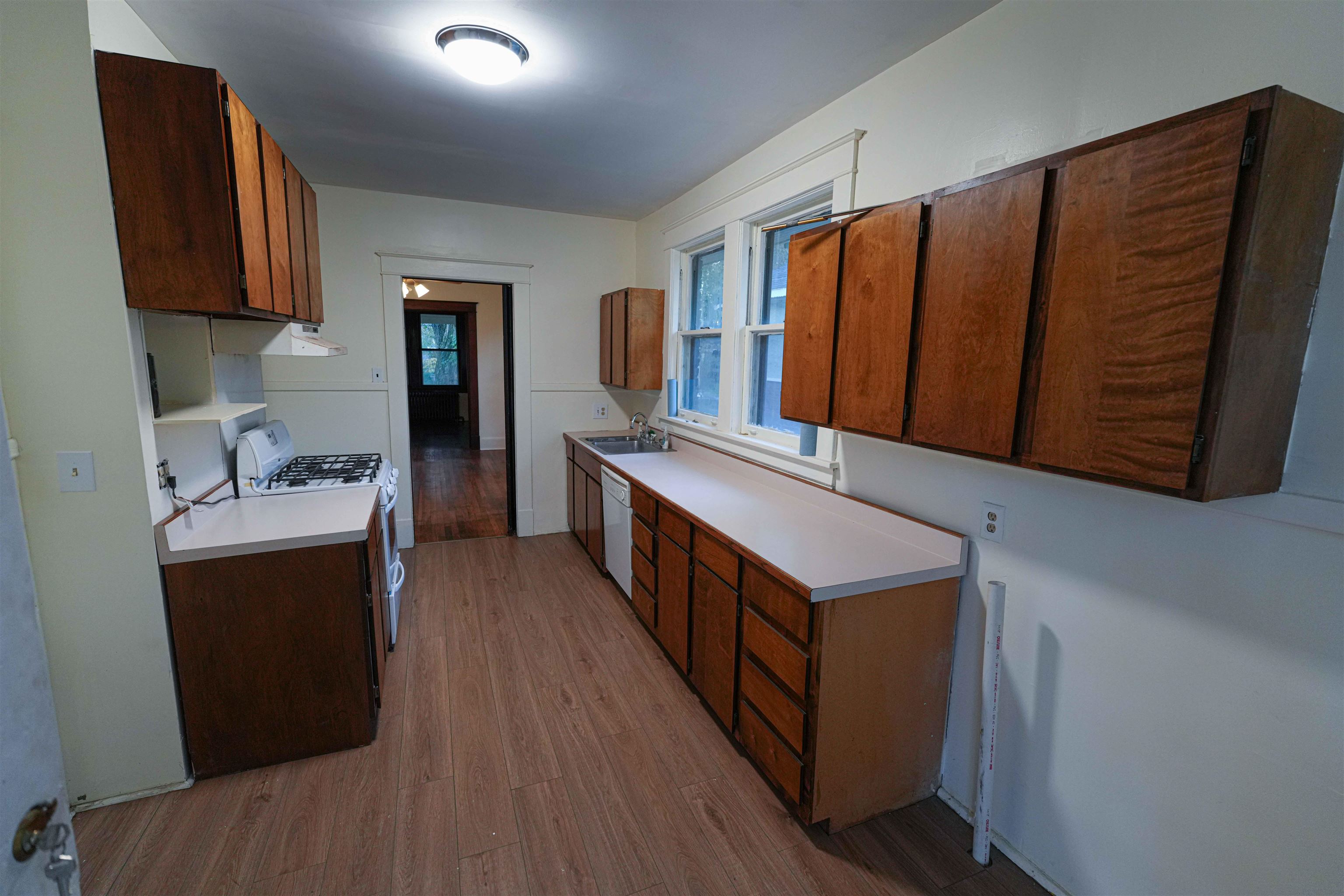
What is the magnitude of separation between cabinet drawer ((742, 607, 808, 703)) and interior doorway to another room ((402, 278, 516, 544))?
307 cm

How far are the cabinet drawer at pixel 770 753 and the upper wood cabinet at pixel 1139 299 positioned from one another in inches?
42.4

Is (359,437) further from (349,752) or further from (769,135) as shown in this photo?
(769,135)

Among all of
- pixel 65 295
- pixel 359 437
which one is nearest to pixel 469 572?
pixel 359 437

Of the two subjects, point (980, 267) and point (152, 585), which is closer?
point (980, 267)

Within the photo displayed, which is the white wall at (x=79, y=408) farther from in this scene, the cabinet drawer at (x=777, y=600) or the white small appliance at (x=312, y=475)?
the cabinet drawer at (x=777, y=600)

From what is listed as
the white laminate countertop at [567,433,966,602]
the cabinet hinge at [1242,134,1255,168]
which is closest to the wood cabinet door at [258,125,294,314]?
the white laminate countertop at [567,433,966,602]

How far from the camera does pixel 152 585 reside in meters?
1.85

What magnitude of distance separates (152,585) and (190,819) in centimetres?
76

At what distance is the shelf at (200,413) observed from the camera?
192cm

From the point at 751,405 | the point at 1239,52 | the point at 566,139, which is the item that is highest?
the point at 566,139

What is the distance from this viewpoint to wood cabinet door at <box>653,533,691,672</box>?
8.16ft

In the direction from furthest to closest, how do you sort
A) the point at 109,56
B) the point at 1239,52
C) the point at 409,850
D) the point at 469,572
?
the point at 469,572 < the point at 409,850 < the point at 109,56 < the point at 1239,52

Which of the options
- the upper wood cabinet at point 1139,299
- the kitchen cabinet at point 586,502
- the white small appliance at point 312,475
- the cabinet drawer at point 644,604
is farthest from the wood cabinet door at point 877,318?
the white small appliance at point 312,475

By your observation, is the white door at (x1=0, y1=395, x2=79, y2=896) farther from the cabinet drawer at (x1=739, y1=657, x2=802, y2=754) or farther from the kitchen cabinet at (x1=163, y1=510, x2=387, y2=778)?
the cabinet drawer at (x1=739, y1=657, x2=802, y2=754)
